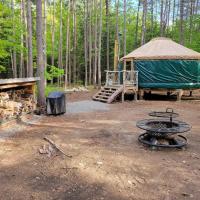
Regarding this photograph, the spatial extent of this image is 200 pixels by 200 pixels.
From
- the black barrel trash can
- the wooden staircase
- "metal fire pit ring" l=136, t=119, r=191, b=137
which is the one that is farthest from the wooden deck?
"metal fire pit ring" l=136, t=119, r=191, b=137

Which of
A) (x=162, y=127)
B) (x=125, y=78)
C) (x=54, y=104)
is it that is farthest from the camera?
(x=125, y=78)

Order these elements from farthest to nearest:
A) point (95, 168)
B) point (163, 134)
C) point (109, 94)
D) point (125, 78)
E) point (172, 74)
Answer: point (172, 74) < point (125, 78) < point (109, 94) < point (163, 134) < point (95, 168)

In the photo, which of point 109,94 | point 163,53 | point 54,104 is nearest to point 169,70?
point 163,53

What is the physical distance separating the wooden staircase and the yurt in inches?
59.5

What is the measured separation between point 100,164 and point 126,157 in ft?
1.98

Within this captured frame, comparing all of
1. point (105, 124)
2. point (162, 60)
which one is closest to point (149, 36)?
point (162, 60)

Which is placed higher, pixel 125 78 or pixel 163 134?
pixel 125 78

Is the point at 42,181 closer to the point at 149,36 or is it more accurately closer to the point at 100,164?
the point at 100,164

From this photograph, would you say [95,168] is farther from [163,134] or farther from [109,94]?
[109,94]

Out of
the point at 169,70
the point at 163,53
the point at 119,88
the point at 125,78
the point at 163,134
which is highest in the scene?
the point at 163,53

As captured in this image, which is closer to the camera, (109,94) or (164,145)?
(164,145)

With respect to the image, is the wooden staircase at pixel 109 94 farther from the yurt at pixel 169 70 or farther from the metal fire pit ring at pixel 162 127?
the metal fire pit ring at pixel 162 127

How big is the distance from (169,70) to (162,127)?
874 centimetres

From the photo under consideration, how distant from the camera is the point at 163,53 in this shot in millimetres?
14492
